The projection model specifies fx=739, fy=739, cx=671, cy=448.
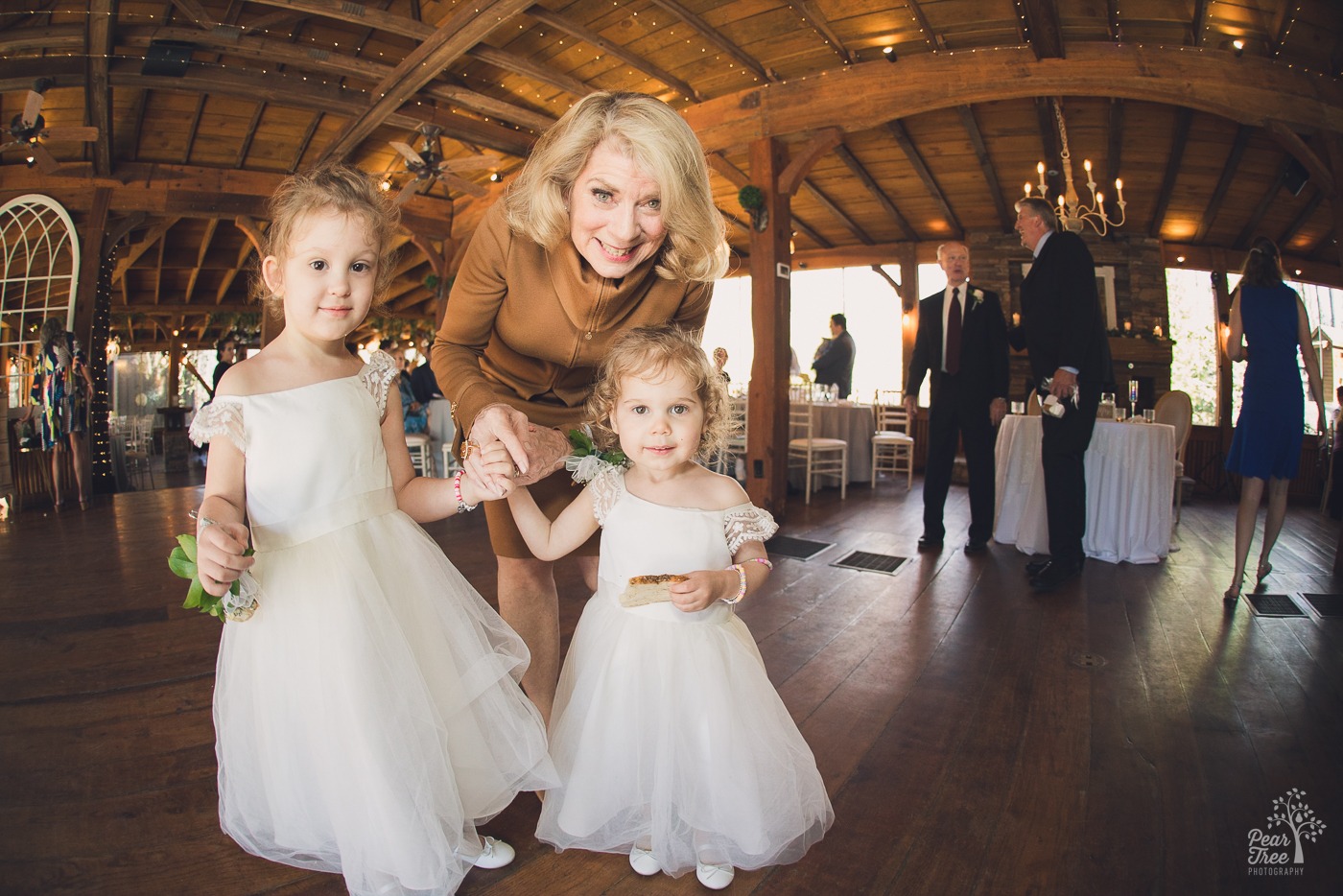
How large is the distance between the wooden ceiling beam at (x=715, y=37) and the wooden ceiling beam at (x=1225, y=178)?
4.17m

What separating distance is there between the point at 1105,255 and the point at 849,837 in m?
10.1

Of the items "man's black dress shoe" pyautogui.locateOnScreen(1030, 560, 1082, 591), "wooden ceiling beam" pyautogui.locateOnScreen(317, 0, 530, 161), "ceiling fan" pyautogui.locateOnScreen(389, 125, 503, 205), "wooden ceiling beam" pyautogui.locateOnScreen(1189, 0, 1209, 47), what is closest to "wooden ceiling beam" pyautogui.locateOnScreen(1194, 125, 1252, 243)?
"wooden ceiling beam" pyautogui.locateOnScreen(1189, 0, 1209, 47)

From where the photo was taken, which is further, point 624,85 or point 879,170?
point 879,170

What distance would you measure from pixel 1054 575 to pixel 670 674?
3.11 meters

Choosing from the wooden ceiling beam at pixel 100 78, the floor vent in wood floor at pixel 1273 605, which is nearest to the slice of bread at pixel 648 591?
the floor vent in wood floor at pixel 1273 605

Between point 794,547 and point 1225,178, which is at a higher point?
point 1225,178

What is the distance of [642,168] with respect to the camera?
135 centimetres

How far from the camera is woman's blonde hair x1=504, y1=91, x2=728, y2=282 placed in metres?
1.35

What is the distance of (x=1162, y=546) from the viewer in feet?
14.7

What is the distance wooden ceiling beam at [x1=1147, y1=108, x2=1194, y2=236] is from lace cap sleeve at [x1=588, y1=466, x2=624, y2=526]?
22.7ft

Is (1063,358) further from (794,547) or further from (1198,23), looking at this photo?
(1198,23)

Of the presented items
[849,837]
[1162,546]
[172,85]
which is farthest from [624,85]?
[849,837]

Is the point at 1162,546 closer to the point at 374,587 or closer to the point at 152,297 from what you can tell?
the point at 374,587

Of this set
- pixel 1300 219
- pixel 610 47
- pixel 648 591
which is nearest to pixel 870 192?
pixel 610 47
